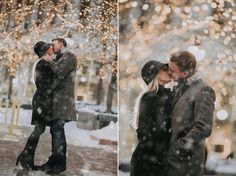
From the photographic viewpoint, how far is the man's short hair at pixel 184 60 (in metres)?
2.85

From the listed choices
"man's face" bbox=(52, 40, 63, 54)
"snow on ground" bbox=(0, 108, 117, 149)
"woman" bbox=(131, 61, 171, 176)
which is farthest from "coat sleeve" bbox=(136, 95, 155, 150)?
"man's face" bbox=(52, 40, 63, 54)

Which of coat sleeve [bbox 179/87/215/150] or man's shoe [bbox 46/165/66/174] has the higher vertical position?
coat sleeve [bbox 179/87/215/150]

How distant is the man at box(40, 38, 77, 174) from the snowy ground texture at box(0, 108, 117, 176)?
4 cm

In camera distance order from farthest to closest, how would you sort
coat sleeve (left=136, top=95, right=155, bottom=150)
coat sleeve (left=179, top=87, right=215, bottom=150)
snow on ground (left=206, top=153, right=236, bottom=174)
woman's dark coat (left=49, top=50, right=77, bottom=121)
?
woman's dark coat (left=49, top=50, right=77, bottom=121) < snow on ground (left=206, top=153, right=236, bottom=174) < coat sleeve (left=136, top=95, right=155, bottom=150) < coat sleeve (left=179, top=87, right=215, bottom=150)

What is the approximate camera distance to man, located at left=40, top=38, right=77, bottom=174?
299 centimetres

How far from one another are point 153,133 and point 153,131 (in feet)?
0.05

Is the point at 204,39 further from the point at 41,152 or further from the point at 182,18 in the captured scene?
the point at 41,152

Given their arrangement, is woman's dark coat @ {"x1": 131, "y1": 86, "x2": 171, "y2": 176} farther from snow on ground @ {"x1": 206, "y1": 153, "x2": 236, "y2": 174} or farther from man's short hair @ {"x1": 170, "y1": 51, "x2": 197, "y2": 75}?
snow on ground @ {"x1": 206, "y1": 153, "x2": 236, "y2": 174}

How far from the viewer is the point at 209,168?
288 centimetres

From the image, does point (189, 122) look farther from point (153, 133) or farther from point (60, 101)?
point (60, 101)

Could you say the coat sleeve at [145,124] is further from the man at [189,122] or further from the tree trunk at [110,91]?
the tree trunk at [110,91]

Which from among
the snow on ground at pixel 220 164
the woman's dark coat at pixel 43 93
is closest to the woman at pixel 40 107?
the woman's dark coat at pixel 43 93

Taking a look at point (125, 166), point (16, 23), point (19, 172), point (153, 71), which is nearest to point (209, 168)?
point (125, 166)

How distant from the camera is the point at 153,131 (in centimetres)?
282
